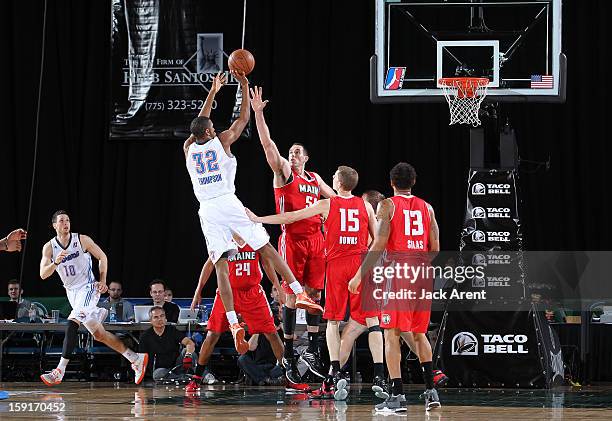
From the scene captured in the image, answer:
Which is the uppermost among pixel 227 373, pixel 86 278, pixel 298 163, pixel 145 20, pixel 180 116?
pixel 145 20

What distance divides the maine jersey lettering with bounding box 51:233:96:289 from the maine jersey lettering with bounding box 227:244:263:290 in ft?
6.38

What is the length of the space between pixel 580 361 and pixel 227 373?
4418 millimetres

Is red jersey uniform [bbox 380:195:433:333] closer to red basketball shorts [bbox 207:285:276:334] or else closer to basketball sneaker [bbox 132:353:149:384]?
red basketball shorts [bbox 207:285:276:334]

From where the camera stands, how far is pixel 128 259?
16.2 m

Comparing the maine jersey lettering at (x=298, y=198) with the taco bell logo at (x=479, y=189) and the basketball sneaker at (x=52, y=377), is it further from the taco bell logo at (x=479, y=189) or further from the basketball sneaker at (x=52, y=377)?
the basketball sneaker at (x=52, y=377)

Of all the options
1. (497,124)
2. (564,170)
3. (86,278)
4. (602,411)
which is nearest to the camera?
(602,411)

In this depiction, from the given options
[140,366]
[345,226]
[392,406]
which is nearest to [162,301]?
[140,366]

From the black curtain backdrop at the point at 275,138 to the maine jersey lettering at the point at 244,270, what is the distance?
17.3 feet

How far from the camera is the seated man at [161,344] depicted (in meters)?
12.5

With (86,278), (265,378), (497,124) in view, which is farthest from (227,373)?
(497,124)

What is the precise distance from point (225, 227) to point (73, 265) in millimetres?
3134

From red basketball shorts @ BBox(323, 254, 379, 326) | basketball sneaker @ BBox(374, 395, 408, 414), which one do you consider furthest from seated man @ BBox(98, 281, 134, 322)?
basketball sneaker @ BBox(374, 395, 408, 414)

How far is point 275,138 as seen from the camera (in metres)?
16.1

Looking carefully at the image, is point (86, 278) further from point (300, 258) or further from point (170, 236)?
point (170, 236)
